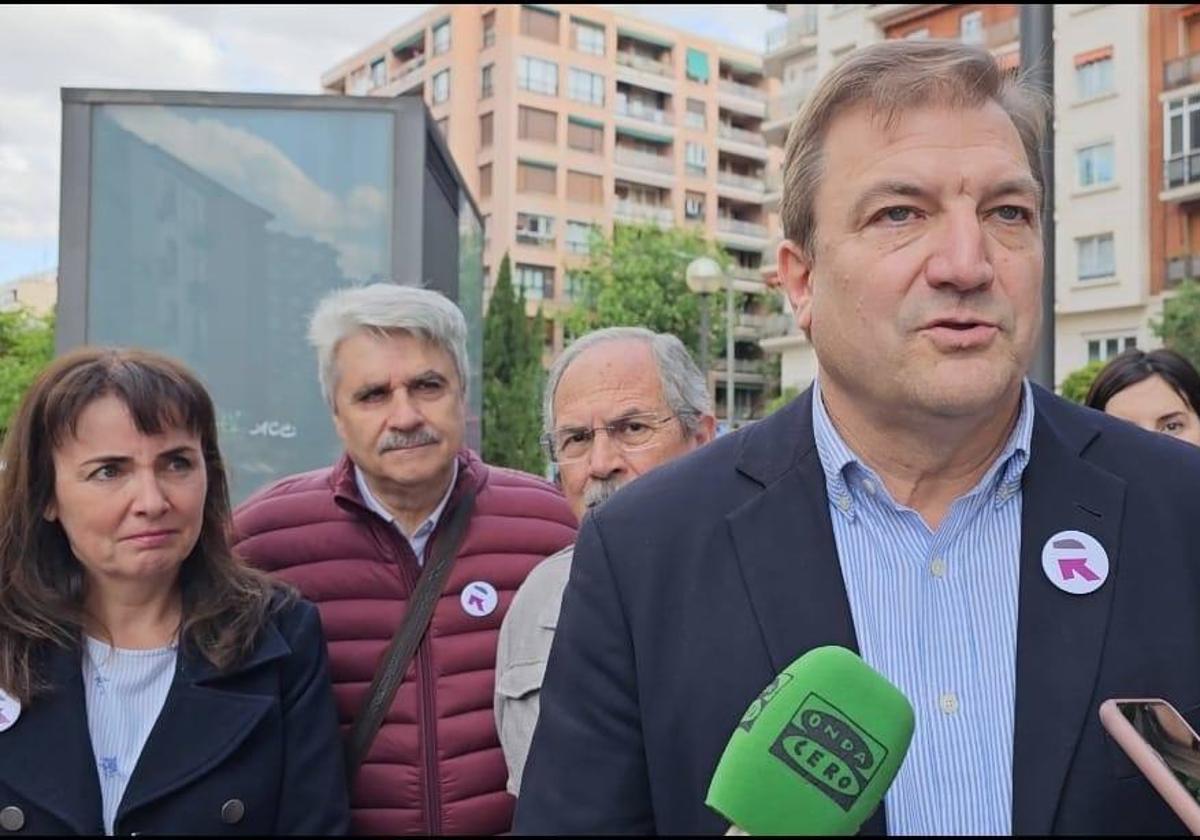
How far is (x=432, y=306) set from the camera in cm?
340

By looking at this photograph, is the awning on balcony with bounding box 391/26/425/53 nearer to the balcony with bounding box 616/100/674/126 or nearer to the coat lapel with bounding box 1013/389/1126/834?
the balcony with bounding box 616/100/674/126

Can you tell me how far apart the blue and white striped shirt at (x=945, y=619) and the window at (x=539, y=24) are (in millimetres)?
63428

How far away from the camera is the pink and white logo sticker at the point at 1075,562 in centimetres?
183

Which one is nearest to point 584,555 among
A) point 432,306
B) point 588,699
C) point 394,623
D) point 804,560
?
point 588,699

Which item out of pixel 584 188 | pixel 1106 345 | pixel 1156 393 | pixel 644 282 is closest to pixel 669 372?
pixel 1156 393

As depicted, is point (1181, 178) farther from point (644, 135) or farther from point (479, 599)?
point (644, 135)

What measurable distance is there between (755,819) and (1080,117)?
34.2 m

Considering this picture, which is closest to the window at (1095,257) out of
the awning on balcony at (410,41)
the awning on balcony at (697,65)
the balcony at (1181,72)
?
the balcony at (1181,72)

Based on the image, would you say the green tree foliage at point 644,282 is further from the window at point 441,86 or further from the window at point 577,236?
the window at point 441,86

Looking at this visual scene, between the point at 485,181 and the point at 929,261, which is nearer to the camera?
the point at 929,261

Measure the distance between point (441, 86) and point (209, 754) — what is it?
62.3 meters

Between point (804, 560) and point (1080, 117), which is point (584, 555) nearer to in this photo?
point (804, 560)

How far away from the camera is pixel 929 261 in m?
1.84

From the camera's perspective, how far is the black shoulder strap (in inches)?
120
